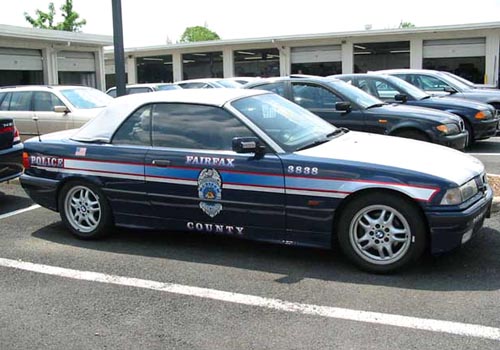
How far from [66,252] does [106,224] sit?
0.48 meters

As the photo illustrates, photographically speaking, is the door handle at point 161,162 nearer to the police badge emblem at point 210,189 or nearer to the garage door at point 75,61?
the police badge emblem at point 210,189

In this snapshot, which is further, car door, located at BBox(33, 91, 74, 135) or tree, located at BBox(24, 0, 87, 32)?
tree, located at BBox(24, 0, 87, 32)

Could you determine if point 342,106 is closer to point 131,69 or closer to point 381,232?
point 381,232

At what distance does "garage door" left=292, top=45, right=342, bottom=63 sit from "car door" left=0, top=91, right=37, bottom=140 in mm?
23310

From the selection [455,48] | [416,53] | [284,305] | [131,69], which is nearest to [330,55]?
[416,53]

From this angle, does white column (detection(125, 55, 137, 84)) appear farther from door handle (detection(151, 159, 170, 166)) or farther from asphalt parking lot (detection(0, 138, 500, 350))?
door handle (detection(151, 159, 170, 166))

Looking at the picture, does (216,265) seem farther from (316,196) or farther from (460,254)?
(460,254)

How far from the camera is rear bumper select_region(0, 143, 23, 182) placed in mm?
7500

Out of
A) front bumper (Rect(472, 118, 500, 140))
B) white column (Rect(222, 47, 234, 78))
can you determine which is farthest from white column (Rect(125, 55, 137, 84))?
front bumper (Rect(472, 118, 500, 140))

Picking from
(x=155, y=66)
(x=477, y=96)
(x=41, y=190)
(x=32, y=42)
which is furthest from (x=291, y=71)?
(x=41, y=190)

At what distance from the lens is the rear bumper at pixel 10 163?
24.6 ft

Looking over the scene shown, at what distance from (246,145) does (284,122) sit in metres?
0.77

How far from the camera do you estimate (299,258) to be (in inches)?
203

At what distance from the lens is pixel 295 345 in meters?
3.51
